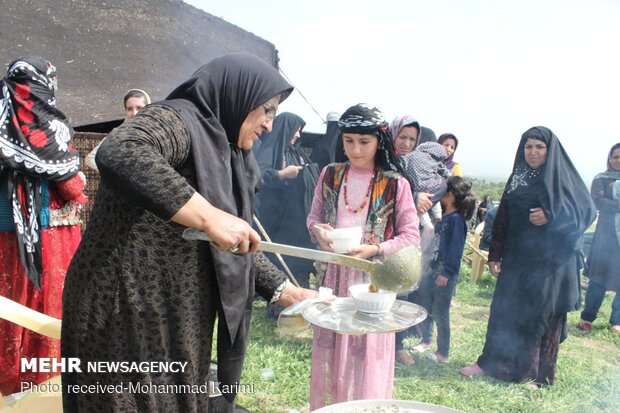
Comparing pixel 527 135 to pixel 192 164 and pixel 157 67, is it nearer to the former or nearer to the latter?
pixel 192 164

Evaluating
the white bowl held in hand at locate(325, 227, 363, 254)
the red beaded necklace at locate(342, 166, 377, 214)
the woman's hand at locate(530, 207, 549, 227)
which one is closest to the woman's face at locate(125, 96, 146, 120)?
the red beaded necklace at locate(342, 166, 377, 214)

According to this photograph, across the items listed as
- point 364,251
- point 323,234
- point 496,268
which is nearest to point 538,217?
point 496,268

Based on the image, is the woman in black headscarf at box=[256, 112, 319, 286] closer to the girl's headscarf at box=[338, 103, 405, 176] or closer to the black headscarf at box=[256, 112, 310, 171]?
the black headscarf at box=[256, 112, 310, 171]

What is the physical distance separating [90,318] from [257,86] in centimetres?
86

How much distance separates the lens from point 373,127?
2670mm

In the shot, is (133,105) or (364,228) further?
(133,105)

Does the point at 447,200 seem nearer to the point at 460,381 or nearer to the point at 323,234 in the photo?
the point at 460,381

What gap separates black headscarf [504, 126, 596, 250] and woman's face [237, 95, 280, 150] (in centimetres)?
271

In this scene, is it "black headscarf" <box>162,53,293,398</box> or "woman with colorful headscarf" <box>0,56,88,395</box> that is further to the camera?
"woman with colorful headscarf" <box>0,56,88,395</box>

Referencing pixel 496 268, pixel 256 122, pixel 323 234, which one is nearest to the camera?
pixel 256 122

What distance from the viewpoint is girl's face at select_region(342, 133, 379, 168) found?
2.72 metres

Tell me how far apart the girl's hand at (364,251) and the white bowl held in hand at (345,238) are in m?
0.02

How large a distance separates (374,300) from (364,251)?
704mm

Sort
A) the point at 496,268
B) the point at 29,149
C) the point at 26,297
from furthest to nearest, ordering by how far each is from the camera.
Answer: the point at 496,268, the point at 26,297, the point at 29,149
